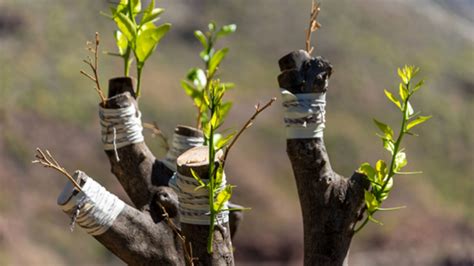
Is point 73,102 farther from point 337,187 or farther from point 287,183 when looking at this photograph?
point 337,187

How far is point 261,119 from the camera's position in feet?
21.5

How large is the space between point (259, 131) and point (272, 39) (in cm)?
129

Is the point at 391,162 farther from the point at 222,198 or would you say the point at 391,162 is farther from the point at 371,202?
the point at 222,198

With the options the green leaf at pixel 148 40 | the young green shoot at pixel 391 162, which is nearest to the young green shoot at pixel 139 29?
the green leaf at pixel 148 40

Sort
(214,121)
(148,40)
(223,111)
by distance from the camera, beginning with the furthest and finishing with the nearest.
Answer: (148,40), (223,111), (214,121)

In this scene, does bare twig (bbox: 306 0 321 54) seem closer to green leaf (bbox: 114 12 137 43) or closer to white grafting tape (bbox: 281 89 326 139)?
white grafting tape (bbox: 281 89 326 139)

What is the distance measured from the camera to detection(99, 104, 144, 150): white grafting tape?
996 mm

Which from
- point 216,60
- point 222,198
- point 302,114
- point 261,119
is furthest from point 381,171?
point 261,119

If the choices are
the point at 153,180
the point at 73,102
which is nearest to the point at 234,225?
the point at 153,180

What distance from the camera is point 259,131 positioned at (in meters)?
6.53

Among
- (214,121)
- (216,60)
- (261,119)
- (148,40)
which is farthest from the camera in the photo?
(261,119)

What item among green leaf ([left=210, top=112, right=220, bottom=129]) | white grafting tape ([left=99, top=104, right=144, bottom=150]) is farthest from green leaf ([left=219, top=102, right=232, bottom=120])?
white grafting tape ([left=99, top=104, right=144, bottom=150])

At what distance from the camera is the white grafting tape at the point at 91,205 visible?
87cm

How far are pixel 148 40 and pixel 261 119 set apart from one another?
5529 mm
